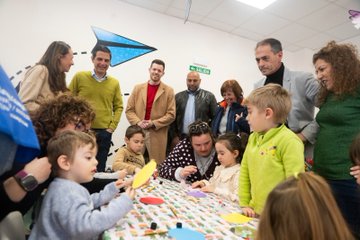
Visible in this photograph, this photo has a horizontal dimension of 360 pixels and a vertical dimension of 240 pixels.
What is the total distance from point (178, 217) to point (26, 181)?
0.60 m

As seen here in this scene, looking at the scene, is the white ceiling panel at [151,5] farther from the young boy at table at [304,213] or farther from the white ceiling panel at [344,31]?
the young boy at table at [304,213]

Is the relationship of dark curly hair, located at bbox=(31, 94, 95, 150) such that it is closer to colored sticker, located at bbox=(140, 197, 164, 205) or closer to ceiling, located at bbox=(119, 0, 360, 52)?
colored sticker, located at bbox=(140, 197, 164, 205)

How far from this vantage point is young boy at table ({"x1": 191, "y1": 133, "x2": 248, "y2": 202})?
1753 mm

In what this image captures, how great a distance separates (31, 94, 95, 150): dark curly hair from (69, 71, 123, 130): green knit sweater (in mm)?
1473

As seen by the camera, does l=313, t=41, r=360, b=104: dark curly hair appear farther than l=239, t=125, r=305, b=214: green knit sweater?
Yes

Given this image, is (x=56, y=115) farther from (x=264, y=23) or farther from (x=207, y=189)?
(x=264, y=23)

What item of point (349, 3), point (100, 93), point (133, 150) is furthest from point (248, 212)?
point (349, 3)

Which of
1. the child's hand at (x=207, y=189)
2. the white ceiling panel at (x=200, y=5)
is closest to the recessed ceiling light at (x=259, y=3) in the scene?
the white ceiling panel at (x=200, y=5)

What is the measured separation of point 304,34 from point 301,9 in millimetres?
941

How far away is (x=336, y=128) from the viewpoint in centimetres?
161

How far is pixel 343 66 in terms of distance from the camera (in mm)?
1608

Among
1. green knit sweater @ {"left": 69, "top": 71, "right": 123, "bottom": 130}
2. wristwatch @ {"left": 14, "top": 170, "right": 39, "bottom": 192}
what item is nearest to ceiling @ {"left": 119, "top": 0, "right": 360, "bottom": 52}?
green knit sweater @ {"left": 69, "top": 71, "right": 123, "bottom": 130}

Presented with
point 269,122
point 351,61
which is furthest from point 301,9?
point 269,122

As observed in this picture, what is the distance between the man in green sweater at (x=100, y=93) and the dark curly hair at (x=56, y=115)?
1.49m
